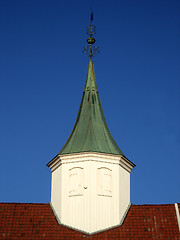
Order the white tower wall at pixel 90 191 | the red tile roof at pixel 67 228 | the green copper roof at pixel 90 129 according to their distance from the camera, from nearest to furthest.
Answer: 1. the red tile roof at pixel 67 228
2. the white tower wall at pixel 90 191
3. the green copper roof at pixel 90 129

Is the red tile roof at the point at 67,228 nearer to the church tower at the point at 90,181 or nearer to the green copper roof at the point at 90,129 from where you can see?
the church tower at the point at 90,181

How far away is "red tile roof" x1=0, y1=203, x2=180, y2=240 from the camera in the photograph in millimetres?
31469

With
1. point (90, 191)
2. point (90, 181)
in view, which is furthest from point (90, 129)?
point (90, 191)

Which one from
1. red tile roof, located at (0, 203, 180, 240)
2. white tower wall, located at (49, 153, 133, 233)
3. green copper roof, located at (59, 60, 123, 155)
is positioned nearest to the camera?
red tile roof, located at (0, 203, 180, 240)

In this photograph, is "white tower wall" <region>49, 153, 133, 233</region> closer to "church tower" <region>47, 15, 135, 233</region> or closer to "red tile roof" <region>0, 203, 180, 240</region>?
"church tower" <region>47, 15, 135, 233</region>

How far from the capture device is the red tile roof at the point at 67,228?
31469 mm

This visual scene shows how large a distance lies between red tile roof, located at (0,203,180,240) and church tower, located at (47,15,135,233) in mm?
452

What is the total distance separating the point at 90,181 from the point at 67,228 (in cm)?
291

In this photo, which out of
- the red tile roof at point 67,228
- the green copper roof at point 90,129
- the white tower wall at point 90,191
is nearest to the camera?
the red tile roof at point 67,228

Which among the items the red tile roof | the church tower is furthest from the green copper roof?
the red tile roof

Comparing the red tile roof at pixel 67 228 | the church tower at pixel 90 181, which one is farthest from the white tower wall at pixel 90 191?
the red tile roof at pixel 67 228

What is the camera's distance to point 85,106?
36781 millimetres

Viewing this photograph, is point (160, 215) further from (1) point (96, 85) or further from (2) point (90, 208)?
(1) point (96, 85)

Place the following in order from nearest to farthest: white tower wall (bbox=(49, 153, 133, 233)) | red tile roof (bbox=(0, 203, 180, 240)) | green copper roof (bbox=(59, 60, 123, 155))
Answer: red tile roof (bbox=(0, 203, 180, 240)) → white tower wall (bbox=(49, 153, 133, 233)) → green copper roof (bbox=(59, 60, 123, 155))
